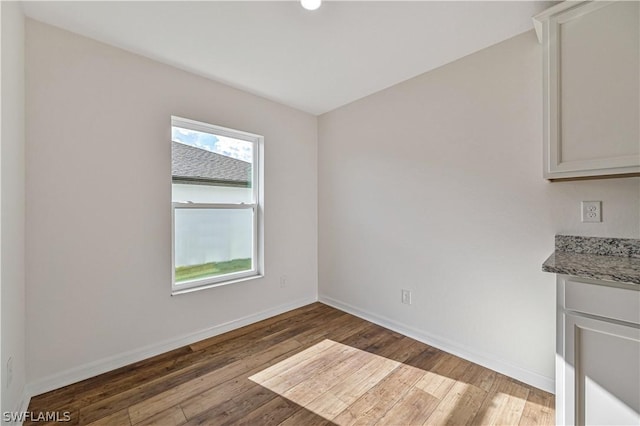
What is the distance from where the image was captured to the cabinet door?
3.58ft

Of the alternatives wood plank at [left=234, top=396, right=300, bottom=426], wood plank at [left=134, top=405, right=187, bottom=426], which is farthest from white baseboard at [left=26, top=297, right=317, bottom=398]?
wood plank at [left=234, top=396, right=300, bottom=426]

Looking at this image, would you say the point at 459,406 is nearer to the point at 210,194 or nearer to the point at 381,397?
the point at 381,397

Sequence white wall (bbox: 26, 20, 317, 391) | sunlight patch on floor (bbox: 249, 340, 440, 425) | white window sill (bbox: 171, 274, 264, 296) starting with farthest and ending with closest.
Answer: white window sill (bbox: 171, 274, 264, 296) < white wall (bbox: 26, 20, 317, 391) < sunlight patch on floor (bbox: 249, 340, 440, 425)

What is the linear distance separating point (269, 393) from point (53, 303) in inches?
62.3

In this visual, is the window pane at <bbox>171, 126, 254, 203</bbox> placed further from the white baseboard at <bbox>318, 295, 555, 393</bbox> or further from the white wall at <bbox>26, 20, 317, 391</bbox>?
the white baseboard at <bbox>318, 295, 555, 393</bbox>

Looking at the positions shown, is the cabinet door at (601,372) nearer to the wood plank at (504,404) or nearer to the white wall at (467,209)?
the wood plank at (504,404)

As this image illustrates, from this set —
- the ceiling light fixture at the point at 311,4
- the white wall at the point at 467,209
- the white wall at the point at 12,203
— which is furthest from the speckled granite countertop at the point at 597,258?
the white wall at the point at 12,203

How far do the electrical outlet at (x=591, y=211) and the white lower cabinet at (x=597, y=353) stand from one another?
0.65 metres

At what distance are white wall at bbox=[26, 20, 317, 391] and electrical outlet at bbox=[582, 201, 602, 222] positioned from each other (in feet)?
9.40

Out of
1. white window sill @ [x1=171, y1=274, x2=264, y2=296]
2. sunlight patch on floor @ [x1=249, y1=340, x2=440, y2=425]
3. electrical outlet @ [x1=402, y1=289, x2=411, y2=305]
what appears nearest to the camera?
sunlight patch on floor @ [x1=249, y1=340, x2=440, y2=425]

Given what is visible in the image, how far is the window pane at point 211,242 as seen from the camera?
2.46 meters

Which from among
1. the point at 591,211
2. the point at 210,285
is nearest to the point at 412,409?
the point at 591,211

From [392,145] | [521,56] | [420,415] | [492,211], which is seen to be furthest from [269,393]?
[521,56]

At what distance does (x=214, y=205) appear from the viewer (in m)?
2.65
